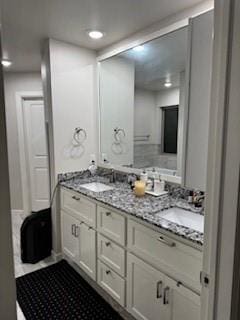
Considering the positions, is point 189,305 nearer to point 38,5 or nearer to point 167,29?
point 167,29

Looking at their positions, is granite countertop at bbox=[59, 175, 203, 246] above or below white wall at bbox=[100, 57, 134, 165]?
below

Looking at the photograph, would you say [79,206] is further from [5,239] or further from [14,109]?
[14,109]

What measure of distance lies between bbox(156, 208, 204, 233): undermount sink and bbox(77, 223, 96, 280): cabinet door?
724 mm

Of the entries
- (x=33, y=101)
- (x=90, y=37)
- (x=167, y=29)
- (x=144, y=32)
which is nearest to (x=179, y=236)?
(x=167, y=29)

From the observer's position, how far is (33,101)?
390 centimetres

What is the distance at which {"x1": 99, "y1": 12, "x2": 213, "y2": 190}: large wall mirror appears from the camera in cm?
130

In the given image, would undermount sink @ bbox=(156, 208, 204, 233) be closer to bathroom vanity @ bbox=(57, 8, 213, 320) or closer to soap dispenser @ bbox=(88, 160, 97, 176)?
bathroom vanity @ bbox=(57, 8, 213, 320)

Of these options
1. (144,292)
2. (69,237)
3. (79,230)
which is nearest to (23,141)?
(69,237)

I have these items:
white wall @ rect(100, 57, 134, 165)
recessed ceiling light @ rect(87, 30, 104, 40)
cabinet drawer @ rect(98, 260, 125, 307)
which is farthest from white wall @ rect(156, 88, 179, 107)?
cabinet drawer @ rect(98, 260, 125, 307)

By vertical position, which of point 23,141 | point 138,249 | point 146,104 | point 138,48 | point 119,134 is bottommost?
point 138,249

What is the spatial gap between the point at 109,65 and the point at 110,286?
2.35 metres

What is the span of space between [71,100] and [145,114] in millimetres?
880

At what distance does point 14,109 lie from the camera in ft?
12.7

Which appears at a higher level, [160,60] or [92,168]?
[160,60]
